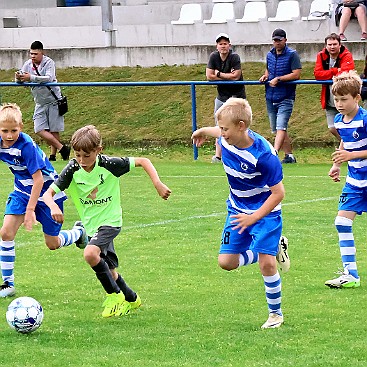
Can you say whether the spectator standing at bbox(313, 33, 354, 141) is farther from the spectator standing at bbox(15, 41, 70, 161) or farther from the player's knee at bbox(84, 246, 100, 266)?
the player's knee at bbox(84, 246, 100, 266)

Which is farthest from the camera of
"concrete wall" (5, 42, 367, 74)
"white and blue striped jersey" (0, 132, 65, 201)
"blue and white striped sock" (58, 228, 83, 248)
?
"concrete wall" (5, 42, 367, 74)

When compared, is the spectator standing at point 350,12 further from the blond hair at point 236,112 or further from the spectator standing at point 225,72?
the blond hair at point 236,112

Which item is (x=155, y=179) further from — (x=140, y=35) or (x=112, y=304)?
(x=140, y=35)

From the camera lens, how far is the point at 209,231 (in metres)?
10.6

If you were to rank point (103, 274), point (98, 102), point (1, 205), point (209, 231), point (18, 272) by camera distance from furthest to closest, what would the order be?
point (98, 102) → point (1, 205) → point (209, 231) → point (18, 272) → point (103, 274)

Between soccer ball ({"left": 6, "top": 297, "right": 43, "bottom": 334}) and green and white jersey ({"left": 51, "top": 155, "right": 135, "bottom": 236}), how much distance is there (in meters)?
0.77

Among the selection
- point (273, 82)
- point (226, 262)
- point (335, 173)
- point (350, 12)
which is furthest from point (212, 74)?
point (226, 262)

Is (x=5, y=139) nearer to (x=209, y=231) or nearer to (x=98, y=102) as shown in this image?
(x=209, y=231)

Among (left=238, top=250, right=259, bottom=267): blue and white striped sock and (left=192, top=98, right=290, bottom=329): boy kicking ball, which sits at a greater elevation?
(left=192, top=98, right=290, bottom=329): boy kicking ball

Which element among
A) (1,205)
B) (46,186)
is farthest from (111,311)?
(1,205)

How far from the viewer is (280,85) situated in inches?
624

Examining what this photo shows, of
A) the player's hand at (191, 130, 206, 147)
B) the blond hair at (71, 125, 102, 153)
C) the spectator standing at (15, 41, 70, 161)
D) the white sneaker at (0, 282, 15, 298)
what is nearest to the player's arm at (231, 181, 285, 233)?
the player's hand at (191, 130, 206, 147)

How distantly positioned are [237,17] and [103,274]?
1693cm

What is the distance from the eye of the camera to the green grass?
62.6ft
